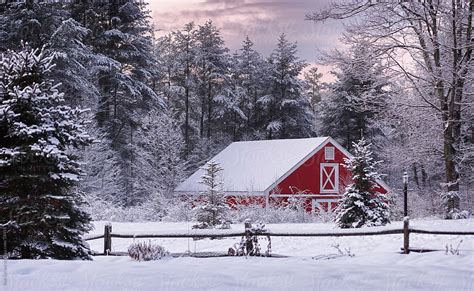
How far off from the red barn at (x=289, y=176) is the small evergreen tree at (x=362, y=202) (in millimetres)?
12475

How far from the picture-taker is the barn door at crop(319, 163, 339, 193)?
35.0 m

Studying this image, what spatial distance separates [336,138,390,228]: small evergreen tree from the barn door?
15.7 m

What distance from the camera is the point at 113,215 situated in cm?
2711

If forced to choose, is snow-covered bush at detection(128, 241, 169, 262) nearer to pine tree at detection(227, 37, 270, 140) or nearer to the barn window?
the barn window

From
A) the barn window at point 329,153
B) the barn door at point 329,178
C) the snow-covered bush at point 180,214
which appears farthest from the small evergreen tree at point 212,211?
the barn window at point 329,153

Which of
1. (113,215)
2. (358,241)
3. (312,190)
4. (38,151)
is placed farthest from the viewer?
(312,190)


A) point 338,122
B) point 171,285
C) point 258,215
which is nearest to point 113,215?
point 258,215

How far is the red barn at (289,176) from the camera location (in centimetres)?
3253

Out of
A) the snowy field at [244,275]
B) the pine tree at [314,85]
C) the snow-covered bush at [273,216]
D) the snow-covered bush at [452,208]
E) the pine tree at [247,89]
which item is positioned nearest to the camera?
the snowy field at [244,275]

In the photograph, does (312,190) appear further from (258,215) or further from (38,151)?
(38,151)

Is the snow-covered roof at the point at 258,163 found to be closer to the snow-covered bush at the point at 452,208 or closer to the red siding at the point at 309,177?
the red siding at the point at 309,177

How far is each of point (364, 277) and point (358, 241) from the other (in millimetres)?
8285

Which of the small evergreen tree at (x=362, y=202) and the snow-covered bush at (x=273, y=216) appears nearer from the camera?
the small evergreen tree at (x=362, y=202)

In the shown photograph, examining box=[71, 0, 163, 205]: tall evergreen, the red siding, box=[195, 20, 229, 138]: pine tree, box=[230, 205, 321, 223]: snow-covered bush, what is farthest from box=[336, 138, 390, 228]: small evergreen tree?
box=[195, 20, 229, 138]: pine tree
